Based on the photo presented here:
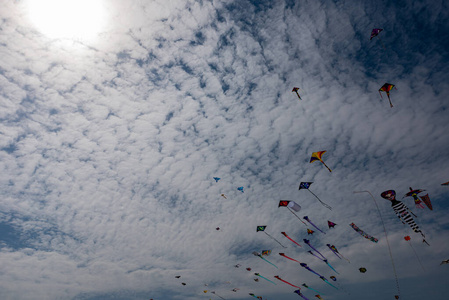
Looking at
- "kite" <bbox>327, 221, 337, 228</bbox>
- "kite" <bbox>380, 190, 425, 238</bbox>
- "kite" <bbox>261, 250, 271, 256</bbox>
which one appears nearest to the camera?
"kite" <bbox>380, 190, 425, 238</bbox>

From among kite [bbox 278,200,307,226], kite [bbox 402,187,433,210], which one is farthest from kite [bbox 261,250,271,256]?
kite [bbox 402,187,433,210]

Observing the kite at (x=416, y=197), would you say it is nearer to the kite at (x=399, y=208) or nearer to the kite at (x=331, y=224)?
the kite at (x=399, y=208)

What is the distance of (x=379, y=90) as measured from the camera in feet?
67.2

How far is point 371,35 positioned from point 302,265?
30.9m

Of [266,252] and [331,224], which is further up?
[331,224]

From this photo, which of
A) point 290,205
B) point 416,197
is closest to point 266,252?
point 290,205

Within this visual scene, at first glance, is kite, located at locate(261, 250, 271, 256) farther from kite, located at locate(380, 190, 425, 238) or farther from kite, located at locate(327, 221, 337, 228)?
kite, located at locate(380, 190, 425, 238)

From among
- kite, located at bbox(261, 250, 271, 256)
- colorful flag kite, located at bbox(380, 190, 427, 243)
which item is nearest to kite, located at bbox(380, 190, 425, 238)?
colorful flag kite, located at bbox(380, 190, 427, 243)

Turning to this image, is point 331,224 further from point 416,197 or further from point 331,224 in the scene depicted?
point 416,197

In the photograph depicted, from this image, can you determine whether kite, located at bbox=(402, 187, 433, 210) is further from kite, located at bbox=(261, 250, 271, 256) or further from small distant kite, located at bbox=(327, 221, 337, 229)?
kite, located at bbox=(261, 250, 271, 256)

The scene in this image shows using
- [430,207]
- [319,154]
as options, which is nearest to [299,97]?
[319,154]

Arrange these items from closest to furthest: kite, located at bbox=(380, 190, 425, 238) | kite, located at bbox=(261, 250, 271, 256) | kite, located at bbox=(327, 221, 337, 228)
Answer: kite, located at bbox=(380, 190, 425, 238) < kite, located at bbox=(327, 221, 337, 228) < kite, located at bbox=(261, 250, 271, 256)

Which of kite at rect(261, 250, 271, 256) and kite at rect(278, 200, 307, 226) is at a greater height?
kite at rect(278, 200, 307, 226)

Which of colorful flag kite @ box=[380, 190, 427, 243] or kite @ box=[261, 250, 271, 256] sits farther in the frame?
kite @ box=[261, 250, 271, 256]
